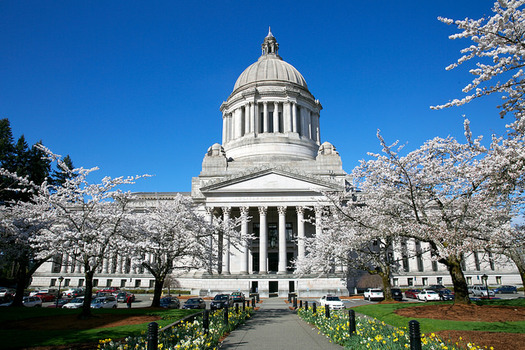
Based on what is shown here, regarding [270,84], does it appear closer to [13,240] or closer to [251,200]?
[251,200]

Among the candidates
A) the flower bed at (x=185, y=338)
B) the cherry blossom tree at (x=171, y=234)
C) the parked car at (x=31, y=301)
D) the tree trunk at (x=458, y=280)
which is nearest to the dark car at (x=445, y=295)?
the tree trunk at (x=458, y=280)

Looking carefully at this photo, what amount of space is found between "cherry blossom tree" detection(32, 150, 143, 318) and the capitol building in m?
16.1

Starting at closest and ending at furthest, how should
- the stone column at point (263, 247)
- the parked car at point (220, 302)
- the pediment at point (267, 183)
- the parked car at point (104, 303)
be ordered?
the parked car at point (220, 302), the parked car at point (104, 303), the stone column at point (263, 247), the pediment at point (267, 183)

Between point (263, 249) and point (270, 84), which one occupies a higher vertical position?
point (270, 84)

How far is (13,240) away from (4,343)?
61.1 feet

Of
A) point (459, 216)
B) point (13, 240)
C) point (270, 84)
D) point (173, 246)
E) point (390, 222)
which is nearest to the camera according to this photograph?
point (459, 216)

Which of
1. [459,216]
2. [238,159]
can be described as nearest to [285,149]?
[238,159]

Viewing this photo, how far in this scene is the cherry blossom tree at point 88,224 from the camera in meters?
19.4

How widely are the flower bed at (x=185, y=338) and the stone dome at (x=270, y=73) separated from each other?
58.0 m

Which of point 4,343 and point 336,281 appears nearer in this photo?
point 4,343

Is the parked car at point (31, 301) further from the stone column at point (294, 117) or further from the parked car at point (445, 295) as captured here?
the stone column at point (294, 117)

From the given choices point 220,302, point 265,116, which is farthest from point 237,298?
point 265,116

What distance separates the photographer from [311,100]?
238 ft

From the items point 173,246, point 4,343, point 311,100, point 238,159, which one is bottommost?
point 4,343
